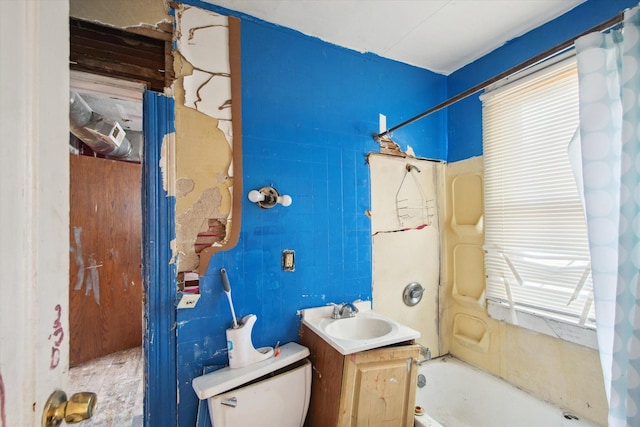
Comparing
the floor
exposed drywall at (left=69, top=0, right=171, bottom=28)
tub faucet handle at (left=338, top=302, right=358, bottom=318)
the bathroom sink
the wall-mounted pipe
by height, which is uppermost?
exposed drywall at (left=69, top=0, right=171, bottom=28)

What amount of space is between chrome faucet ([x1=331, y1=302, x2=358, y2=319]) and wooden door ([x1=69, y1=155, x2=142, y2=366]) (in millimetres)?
1963

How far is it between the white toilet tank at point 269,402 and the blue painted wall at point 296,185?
0.22 metres

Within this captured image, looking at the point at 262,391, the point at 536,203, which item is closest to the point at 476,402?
the point at 536,203

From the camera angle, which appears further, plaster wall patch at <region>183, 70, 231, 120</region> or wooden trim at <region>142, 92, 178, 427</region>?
plaster wall patch at <region>183, 70, 231, 120</region>

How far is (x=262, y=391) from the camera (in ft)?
4.33

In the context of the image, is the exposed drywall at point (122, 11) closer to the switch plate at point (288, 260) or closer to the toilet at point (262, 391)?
the switch plate at point (288, 260)

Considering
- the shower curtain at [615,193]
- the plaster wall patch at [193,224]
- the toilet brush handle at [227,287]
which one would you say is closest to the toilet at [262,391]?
the toilet brush handle at [227,287]

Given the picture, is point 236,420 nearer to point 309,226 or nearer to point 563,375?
point 309,226

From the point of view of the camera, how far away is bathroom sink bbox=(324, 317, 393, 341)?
158cm

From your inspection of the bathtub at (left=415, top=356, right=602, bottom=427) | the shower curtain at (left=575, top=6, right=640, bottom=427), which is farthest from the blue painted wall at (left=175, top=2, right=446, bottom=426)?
the shower curtain at (left=575, top=6, right=640, bottom=427)

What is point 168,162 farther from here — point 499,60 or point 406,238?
point 499,60

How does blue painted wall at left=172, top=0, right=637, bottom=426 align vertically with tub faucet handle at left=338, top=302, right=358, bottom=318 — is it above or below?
above

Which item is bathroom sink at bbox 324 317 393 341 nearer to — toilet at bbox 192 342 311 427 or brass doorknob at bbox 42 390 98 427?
toilet at bbox 192 342 311 427

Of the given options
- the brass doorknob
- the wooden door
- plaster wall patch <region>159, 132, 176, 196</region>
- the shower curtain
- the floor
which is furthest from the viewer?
the wooden door
